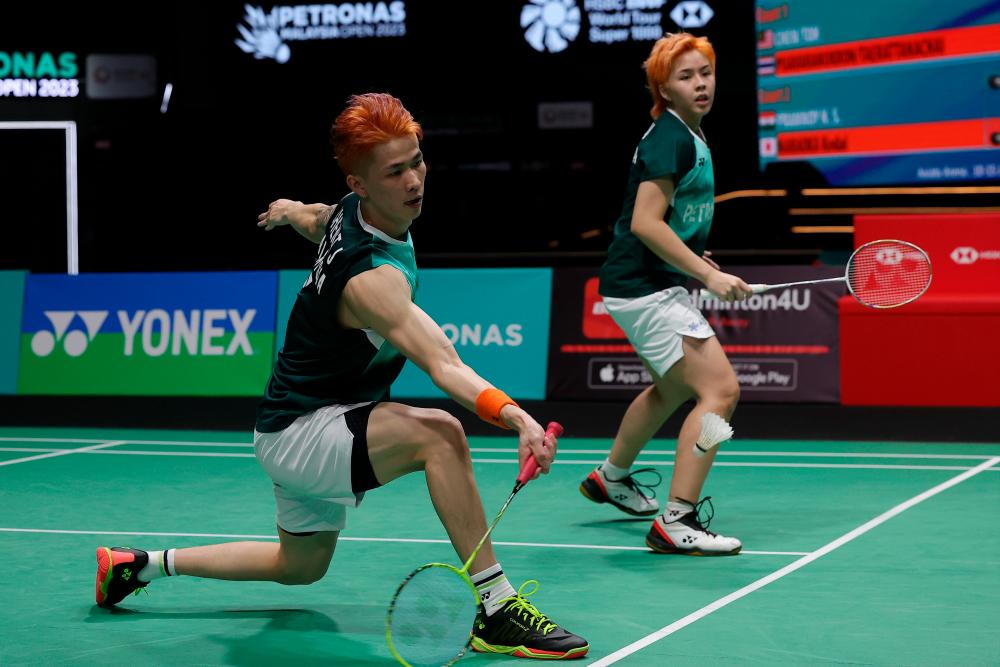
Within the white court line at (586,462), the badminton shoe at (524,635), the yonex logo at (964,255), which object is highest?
the yonex logo at (964,255)

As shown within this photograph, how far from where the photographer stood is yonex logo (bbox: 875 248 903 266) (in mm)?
5789

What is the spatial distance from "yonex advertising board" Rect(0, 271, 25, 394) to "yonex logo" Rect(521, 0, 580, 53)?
509 centimetres

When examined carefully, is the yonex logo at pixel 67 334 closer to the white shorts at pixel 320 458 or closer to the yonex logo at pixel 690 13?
the yonex logo at pixel 690 13

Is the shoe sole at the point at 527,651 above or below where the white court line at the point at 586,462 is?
above

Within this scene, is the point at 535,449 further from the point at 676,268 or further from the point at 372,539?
the point at 372,539

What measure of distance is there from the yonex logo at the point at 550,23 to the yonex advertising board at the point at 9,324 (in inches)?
200

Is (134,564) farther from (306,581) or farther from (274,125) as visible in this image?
(274,125)

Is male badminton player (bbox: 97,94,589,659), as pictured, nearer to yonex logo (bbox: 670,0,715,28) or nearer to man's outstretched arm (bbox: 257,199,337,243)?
man's outstretched arm (bbox: 257,199,337,243)

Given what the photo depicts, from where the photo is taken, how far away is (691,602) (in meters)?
4.47

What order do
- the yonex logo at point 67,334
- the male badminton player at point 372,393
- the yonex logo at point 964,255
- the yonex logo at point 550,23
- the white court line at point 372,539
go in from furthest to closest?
the yonex logo at point 550,23
the yonex logo at point 67,334
the yonex logo at point 964,255
the white court line at point 372,539
the male badminton player at point 372,393

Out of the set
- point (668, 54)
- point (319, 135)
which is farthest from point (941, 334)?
point (319, 135)

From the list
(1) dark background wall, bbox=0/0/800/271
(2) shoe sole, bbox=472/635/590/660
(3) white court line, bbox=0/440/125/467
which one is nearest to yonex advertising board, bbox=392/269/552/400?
(3) white court line, bbox=0/440/125/467

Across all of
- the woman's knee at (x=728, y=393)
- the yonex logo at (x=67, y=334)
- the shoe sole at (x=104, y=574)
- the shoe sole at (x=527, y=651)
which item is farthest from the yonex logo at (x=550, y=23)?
the shoe sole at (x=527, y=651)

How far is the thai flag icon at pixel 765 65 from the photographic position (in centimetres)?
1039
